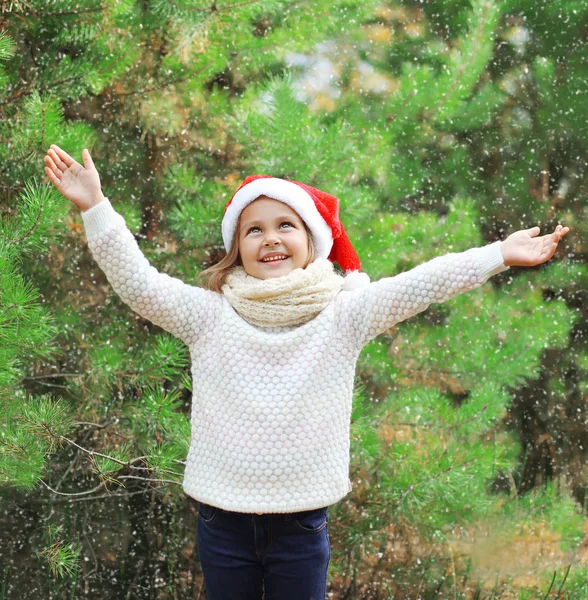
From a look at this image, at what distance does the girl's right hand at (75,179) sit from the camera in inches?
52.7

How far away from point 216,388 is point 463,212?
1.06 metres

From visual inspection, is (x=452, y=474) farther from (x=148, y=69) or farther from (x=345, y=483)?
(x=148, y=69)

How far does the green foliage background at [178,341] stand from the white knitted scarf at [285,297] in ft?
1.39

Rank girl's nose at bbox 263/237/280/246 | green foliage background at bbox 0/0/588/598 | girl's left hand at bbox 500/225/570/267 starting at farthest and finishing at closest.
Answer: green foliage background at bbox 0/0/588/598
girl's nose at bbox 263/237/280/246
girl's left hand at bbox 500/225/570/267

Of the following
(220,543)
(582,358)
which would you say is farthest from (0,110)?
(582,358)

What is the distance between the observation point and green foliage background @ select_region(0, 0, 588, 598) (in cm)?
172

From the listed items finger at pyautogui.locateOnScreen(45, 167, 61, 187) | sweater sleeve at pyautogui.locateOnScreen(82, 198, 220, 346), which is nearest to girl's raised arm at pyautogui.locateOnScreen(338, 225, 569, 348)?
sweater sleeve at pyautogui.locateOnScreen(82, 198, 220, 346)

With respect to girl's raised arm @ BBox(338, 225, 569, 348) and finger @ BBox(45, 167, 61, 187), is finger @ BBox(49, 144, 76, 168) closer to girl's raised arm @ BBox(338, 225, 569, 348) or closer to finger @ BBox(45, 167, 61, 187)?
finger @ BBox(45, 167, 61, 187)

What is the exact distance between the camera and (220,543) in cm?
136

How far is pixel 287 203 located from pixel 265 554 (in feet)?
1.96

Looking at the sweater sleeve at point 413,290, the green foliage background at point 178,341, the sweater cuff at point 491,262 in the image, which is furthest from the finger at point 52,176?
the sweater cuff at point 491,262

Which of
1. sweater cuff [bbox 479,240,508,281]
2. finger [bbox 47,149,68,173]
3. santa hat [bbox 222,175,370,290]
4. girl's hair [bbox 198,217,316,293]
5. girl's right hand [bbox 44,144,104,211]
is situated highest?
finger [bbox 47,149,68,173]

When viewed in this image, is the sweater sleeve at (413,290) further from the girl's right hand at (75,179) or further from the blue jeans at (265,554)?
the girl's right hand at (75,179)

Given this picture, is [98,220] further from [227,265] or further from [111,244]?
[227,265]
